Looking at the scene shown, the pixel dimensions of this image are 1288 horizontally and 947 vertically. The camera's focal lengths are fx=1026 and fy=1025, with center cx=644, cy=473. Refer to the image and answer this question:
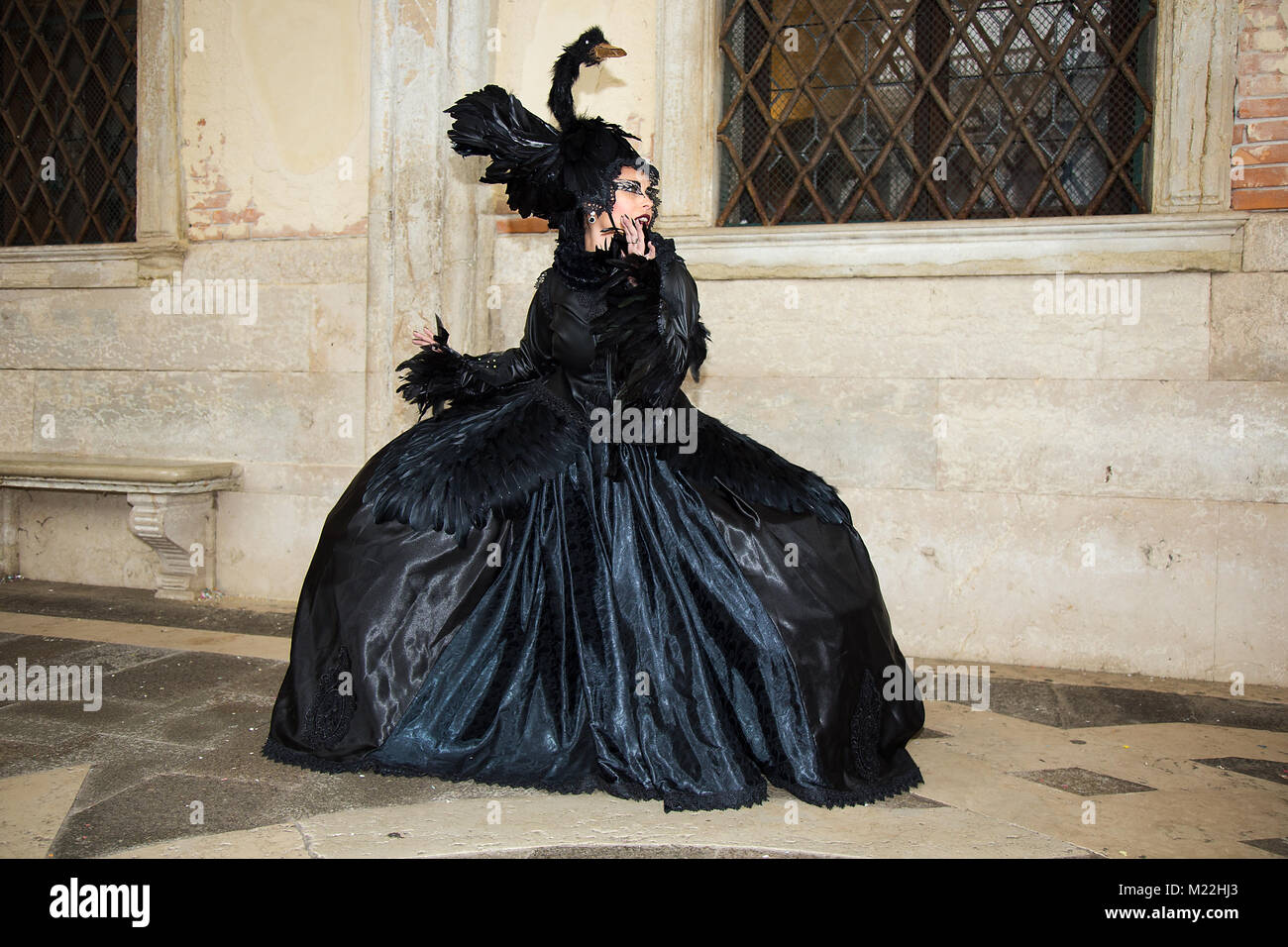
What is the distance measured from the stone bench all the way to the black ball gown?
Answer: 2.39 metres

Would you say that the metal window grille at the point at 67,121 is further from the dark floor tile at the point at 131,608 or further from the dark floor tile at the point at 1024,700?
the dark floor tile at the point at 1024,700

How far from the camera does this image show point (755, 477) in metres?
3.17

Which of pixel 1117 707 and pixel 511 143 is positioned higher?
pixel 511 143

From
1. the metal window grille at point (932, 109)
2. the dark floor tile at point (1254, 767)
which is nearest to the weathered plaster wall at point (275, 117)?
the metal window grille at point (932, 109)

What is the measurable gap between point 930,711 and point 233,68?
15.4 feet

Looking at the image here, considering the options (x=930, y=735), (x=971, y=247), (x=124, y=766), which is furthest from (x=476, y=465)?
(x=971, y=247)

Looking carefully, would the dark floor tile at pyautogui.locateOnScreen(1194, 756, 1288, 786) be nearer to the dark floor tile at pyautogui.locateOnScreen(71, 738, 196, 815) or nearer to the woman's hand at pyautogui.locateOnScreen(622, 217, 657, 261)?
the woman's hand at pyautogui.locateOnScreen(622, 217, 657, 261)

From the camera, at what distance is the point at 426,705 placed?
2.94m

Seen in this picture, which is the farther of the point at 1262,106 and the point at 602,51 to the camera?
the point at 1262,106

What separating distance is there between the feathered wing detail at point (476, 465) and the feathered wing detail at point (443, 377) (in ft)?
0.75

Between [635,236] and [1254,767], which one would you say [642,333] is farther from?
[1254,767]

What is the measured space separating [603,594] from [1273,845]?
186 cm

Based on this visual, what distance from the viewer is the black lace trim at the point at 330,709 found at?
9.67 ft

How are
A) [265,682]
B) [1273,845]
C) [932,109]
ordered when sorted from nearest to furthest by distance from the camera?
1. [1273,845]
2. [265,682]
3. [932,109]
